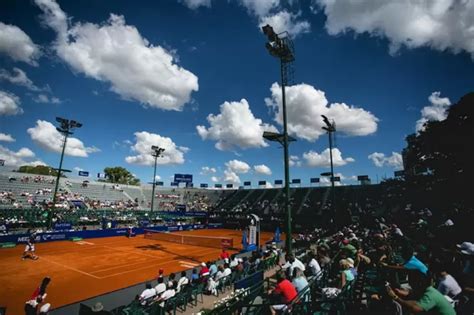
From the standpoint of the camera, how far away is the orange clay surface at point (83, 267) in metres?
15.7

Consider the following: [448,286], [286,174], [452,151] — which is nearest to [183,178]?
[452,151]

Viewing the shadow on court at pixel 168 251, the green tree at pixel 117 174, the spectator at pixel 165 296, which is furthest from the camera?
the green tree at pixel 117 174

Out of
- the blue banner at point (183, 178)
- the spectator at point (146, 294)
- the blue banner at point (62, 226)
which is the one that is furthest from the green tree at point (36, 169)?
the spectator at point (146, 294)

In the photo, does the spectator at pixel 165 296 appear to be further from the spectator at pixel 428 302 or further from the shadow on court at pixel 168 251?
the shadow on court at pixel 168 251

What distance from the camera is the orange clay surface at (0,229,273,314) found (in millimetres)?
15672

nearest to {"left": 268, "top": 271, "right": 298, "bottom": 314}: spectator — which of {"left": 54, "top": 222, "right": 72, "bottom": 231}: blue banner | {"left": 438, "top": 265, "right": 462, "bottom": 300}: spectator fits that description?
{"left": 438, "top": 265, "right": 462, "bottom": 300}: spectator

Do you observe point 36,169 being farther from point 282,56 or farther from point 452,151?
point 452,151

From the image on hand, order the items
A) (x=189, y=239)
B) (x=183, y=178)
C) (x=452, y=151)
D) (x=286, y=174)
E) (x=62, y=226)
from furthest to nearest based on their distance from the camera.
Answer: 1. (x=183, y=178)
2. (x=62, y=226)
3. (x=189, y=239)
4. (x=452, y=151)
5. (x=286, y=174)

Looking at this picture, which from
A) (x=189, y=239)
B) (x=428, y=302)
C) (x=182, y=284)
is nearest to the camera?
(x=428, y=302)

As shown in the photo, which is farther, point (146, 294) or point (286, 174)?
point (286, 174)

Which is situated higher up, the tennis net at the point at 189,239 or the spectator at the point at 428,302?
the spectator at the point at 428,302

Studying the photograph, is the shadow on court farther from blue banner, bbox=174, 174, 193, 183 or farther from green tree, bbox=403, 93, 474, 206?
blue banner, bbox=174, 174, 193, 183

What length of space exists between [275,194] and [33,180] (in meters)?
59.7

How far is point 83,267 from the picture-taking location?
22047mm
